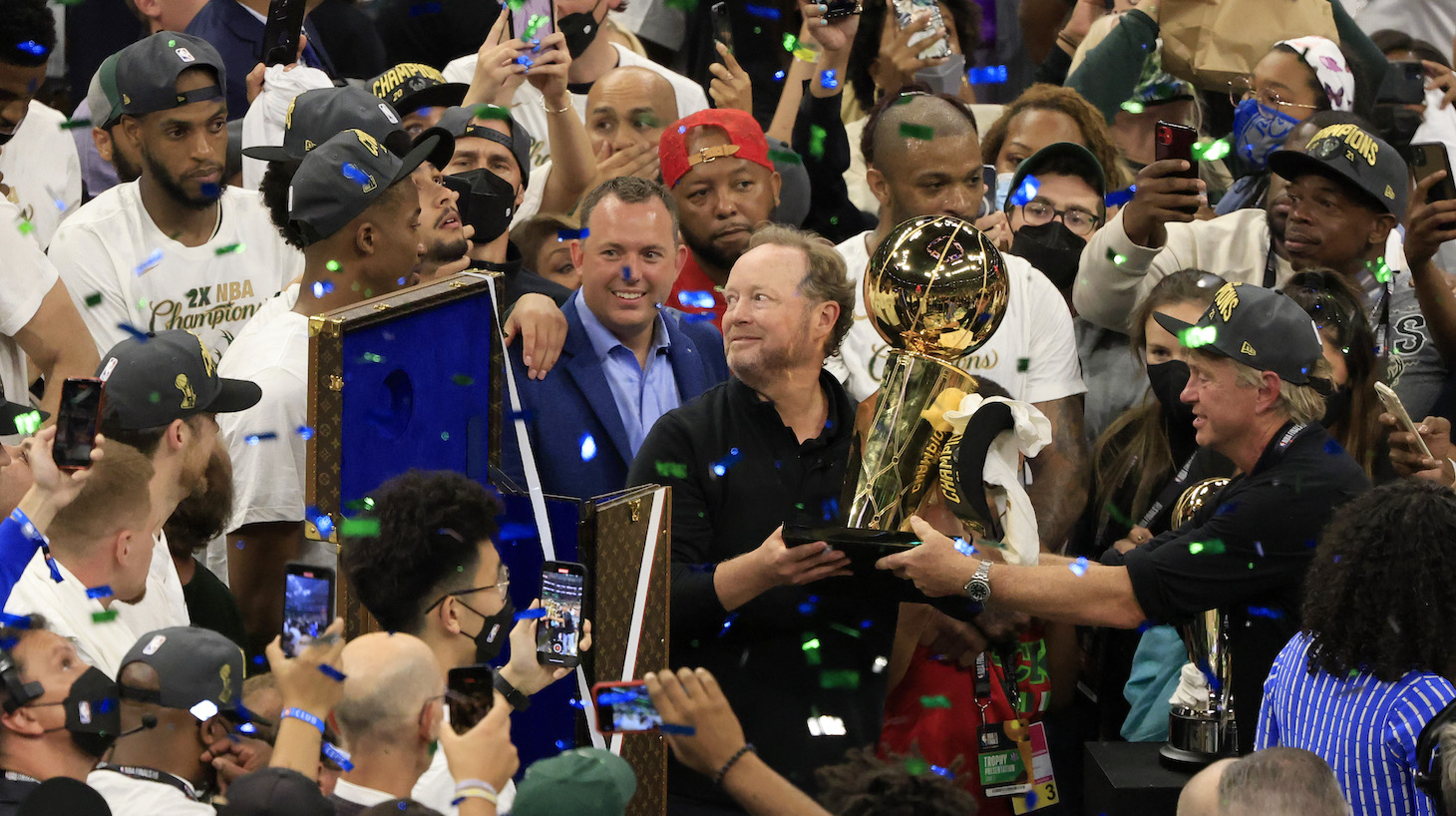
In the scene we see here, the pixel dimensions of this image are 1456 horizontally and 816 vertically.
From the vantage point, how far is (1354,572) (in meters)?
3.82

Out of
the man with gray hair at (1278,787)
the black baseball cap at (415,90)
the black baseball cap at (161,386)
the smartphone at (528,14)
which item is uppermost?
the smartphone at (528,14)

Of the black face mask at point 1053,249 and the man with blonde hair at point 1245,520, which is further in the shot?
the black face mask at point 1053,249

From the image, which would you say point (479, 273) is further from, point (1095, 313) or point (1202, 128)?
point (1202, 128)

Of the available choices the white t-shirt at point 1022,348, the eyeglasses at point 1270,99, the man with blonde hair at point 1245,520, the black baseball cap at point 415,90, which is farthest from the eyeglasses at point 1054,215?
the black baseball cap at point 415,90

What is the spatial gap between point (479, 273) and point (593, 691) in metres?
1.06

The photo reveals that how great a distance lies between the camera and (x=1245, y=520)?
4.23m

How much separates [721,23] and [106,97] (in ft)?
10.4

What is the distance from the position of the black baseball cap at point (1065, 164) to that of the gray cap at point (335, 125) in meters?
2.28

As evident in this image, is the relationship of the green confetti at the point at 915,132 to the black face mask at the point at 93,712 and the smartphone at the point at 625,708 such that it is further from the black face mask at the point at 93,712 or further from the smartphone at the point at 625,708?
the black face mask at the point at 93,712

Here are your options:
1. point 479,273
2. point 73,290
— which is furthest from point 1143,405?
point 73,290

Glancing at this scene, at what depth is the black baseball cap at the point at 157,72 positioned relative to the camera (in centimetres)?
508

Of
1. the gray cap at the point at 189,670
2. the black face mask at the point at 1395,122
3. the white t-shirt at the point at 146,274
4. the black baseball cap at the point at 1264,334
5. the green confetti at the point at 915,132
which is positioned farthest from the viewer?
the black face mask at the point at 1395,122

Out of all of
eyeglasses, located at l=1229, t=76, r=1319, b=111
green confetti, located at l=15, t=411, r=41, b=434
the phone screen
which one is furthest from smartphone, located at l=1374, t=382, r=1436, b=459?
green confetti, located at l=15, t=411, r=41, b=434

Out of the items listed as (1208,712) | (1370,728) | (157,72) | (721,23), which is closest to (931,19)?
(721,23)
